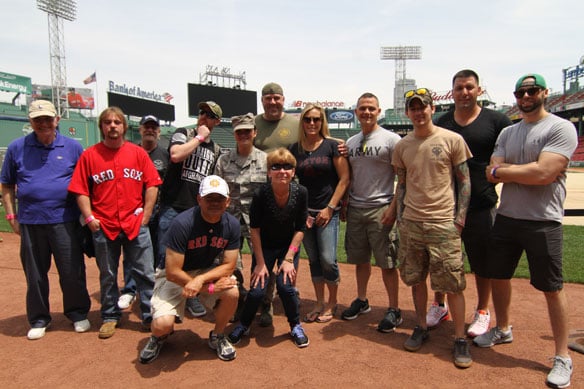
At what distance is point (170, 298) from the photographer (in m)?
3.35

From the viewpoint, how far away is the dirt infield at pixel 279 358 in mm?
2938

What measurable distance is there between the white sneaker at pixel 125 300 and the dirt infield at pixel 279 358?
28 centimetres

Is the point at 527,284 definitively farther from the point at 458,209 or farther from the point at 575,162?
the point at 575,162

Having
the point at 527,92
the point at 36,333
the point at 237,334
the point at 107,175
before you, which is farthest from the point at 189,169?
the point at 527,92

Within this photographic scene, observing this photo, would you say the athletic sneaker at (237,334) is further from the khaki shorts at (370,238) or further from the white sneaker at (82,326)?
the white sneaker at (82,326)

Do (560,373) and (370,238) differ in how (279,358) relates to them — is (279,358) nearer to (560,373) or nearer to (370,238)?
(370,238)

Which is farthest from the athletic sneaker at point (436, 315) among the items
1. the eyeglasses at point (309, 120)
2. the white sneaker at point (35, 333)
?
the white sneaker at point (35, 333)

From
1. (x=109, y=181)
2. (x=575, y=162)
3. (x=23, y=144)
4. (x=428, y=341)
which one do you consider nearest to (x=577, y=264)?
(x=428, y=341)

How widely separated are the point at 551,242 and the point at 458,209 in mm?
682

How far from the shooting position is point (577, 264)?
19.7 ft

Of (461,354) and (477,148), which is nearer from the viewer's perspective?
(461,354)

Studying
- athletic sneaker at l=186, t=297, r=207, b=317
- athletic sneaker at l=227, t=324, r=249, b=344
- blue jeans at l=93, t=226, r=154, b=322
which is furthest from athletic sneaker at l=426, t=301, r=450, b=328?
blue jeans at l=93, t=226, r=154, b=322

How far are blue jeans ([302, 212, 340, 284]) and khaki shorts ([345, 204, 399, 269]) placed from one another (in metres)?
0.17

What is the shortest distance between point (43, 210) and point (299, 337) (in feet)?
8.62
